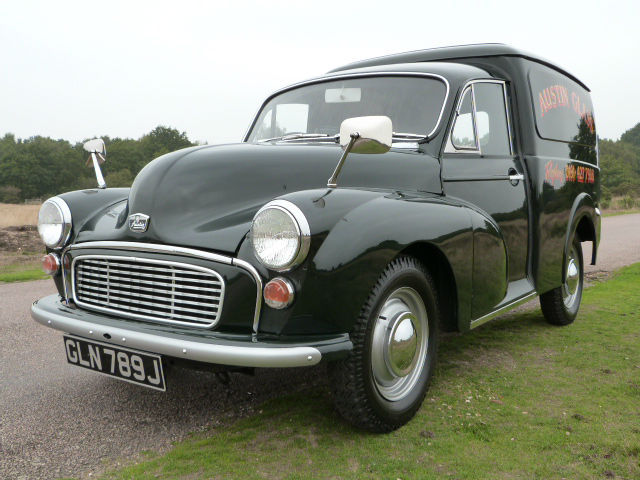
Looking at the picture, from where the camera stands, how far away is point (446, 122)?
133 inches

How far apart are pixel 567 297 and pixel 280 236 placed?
3.58m

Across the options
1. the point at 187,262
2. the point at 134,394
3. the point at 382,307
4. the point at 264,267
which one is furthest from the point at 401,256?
the point at 134,394

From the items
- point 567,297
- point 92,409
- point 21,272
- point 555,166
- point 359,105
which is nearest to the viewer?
point 92,409

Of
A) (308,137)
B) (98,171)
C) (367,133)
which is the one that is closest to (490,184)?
(308,137)

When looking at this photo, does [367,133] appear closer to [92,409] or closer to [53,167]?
[92,409]

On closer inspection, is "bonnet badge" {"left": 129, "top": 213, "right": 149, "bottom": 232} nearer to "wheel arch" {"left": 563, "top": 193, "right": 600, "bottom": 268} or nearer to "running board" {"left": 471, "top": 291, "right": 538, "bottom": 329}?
"running board" {"left": 471, "top": 291, "right": 538, "bottom": 329}

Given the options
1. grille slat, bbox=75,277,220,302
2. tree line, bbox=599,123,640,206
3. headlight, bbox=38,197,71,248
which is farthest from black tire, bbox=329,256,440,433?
tree line, bbox=599,123,640,206

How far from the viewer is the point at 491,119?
383cm

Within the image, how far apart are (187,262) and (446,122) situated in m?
1.84

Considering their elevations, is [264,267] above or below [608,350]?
above

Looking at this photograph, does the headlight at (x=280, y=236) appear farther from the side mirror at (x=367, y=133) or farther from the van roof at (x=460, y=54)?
the van roof at (x=460, y=54)

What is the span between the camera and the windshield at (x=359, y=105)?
136 inches

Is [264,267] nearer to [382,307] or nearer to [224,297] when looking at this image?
[224,297]

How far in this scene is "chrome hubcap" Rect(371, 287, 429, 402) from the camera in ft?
8.45
